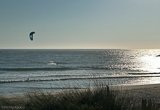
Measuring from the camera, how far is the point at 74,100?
21.1 ft

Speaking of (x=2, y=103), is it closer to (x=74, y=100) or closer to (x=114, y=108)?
(x=74, y=100)

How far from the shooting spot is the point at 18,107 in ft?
23.7

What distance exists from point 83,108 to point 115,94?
0.99 metres

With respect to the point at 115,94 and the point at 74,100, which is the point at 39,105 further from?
the point at 115,94

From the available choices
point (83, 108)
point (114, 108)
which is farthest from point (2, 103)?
point (114, 108)

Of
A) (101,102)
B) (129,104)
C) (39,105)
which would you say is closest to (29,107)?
(39,105)

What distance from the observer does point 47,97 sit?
6555 millimetres

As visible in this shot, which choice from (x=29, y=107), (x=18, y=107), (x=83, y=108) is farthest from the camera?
(x=18, y=107)

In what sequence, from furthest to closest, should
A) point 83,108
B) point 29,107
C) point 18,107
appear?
point 18,107 < point 29,107 < point 83,108

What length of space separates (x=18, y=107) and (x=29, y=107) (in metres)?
0.96

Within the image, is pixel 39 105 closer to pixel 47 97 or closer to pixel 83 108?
pixel 47 97

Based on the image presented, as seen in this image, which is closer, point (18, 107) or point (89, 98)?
point (89, 98)

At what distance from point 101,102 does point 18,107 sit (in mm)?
1940

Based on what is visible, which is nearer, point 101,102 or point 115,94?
point 101,102
